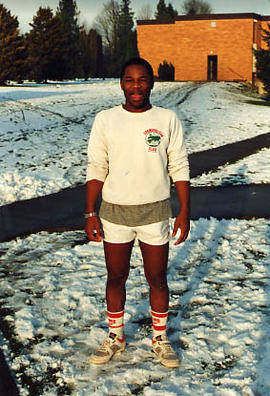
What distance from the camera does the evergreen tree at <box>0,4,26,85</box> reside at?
3581 cm

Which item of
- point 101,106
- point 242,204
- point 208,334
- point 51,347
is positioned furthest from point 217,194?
point 101,106

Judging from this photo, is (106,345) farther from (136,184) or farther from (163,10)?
(163,10)

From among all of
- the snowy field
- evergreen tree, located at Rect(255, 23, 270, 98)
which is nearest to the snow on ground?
the snowy field

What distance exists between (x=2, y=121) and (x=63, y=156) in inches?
234

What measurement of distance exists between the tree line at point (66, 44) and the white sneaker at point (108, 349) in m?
35.7

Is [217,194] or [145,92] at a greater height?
[145,92]

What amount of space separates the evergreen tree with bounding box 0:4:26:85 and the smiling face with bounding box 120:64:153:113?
117ft

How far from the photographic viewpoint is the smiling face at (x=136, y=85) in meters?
2.62

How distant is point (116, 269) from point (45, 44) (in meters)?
45.0

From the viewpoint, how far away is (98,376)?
9.20 ft

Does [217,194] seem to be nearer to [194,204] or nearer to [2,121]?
[194,204]

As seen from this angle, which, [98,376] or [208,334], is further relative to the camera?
[208,334]

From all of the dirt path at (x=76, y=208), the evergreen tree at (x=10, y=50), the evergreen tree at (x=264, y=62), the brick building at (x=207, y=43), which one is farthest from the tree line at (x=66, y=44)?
the dirt path at (x=76, y=208)

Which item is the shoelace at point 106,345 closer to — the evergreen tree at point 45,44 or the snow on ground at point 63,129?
the snow on ground at point 63,129
